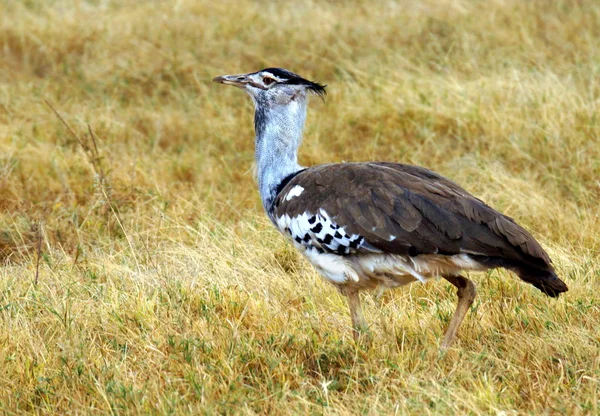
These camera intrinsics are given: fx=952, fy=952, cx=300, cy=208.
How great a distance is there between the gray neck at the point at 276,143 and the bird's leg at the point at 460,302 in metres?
0.88

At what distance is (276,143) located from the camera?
4.28 metres

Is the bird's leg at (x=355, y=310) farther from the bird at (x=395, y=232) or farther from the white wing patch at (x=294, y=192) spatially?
the white wing patch at (x=294, y=192)

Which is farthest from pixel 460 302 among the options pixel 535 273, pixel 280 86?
pixel 280 86

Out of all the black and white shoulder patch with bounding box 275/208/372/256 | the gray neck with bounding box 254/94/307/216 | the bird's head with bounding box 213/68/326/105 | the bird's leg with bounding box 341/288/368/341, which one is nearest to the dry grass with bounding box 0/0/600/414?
the bird's leg with bounding box 341/288/368/341

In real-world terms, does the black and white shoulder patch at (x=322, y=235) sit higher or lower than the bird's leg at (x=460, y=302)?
higher

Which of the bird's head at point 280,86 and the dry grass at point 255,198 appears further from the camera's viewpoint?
the bird's head at point 280,86

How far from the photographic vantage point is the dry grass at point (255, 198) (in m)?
3.49

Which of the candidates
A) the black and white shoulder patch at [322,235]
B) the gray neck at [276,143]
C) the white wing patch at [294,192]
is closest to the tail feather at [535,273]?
the black and white shoulder patch at [322,235]

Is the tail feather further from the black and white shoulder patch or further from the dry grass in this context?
the black and white shoulder patch

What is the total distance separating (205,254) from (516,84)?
2845 mm

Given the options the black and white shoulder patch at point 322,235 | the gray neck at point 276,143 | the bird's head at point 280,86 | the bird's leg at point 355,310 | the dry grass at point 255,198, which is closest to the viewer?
the dry grass at point 255,198

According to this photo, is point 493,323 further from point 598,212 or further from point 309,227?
point 598,212

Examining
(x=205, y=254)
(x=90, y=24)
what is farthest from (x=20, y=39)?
(x=205, y=254)

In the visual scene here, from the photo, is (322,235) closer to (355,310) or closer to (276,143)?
(355,310)
